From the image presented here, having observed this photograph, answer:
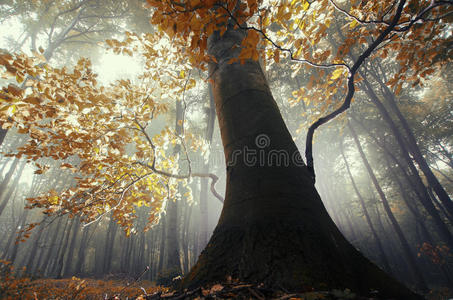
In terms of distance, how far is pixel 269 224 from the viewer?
107 cm

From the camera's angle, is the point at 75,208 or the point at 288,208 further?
the point at 75,208

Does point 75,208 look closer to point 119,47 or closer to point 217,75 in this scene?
point 119,47

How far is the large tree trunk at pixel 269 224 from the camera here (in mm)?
893

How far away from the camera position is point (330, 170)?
27.2 metres

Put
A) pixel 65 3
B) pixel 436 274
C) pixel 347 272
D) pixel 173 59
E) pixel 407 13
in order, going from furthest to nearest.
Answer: pixel 436 274 → pixel 65 3 → pixel 173 59 → pixel 407 13 → pixel 347 272

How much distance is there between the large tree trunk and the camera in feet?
2.93

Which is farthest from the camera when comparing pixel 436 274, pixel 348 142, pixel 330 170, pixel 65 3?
pixel 330 170

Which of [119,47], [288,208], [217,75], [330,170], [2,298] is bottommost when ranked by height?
[2,298]

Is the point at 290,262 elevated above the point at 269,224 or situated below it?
below

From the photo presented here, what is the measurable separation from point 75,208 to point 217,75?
3457 mm

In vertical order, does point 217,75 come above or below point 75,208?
above

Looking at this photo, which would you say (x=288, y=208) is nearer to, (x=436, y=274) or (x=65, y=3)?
(x=65, y=3)

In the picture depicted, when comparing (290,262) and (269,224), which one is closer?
(290,262)

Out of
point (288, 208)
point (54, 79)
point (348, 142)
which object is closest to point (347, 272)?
point (288, 208)
